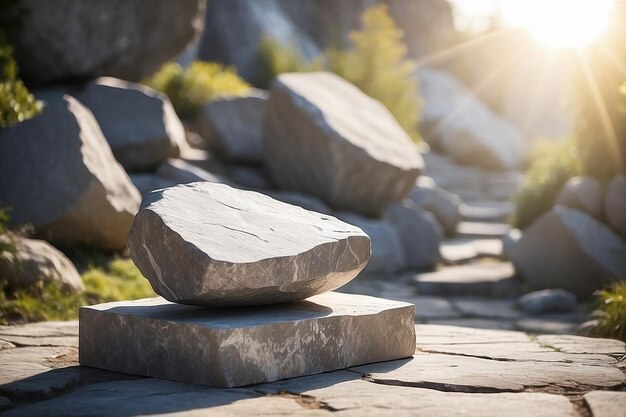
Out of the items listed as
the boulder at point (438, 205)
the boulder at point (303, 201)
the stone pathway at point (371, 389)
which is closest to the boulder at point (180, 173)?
the boulder at point (303, 201)

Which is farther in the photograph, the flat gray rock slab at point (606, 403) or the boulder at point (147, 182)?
the boulder at point (147, 182)

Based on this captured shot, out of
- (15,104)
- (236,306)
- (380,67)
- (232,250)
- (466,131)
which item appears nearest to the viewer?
(232,250)

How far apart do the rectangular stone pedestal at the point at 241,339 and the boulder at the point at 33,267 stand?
1789 millimetres

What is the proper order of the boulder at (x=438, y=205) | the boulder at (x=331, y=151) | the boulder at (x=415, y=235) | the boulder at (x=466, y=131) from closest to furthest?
1. the boulder at (x=331, y=151)
2. the boulder at (x=415, y=235)
3. the boulder at (x=438, y=205)
4. the boulder at (x=466, y=131)

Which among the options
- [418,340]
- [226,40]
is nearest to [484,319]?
[418,340]

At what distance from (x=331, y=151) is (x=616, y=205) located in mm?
2950

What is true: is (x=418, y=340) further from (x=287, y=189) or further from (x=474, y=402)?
(x=287, y=189)

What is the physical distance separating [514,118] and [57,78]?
641 inches

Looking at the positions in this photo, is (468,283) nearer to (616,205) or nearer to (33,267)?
(616,205)

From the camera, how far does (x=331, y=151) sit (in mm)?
8508

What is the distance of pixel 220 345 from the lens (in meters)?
3.30

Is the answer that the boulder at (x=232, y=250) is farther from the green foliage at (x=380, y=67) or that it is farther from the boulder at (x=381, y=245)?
the green foliage at (x=380, y=67)

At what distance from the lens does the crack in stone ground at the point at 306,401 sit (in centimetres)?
306

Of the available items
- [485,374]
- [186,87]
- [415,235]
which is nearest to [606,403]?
[485,374]
